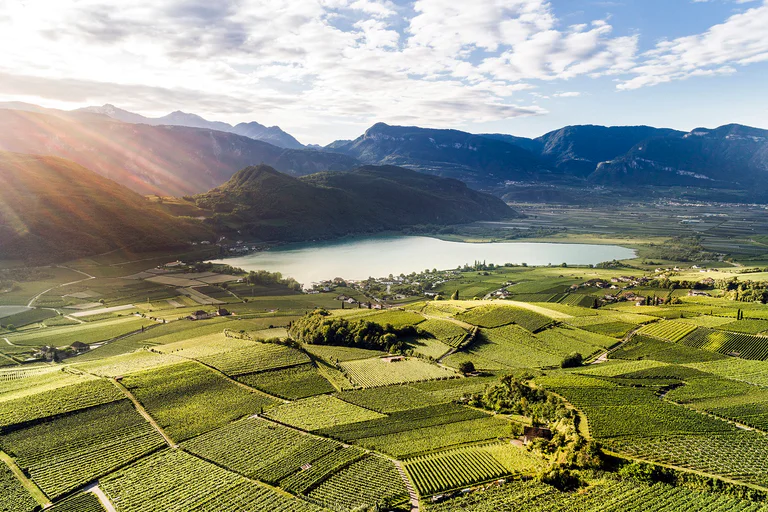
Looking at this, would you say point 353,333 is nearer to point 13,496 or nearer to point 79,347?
point 79,347

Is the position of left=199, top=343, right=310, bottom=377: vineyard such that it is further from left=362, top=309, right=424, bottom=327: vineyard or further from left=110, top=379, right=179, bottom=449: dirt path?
left=362, top=309, right=424, bottom=327: vineyard

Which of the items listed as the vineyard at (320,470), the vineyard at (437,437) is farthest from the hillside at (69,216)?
the vineyard at (437,437)

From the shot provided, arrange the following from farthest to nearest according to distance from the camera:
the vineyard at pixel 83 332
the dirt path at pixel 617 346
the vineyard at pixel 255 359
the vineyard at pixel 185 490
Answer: the vineyard at pixel 83 332, the dirt path at pixel 617 346, the vineyard at pixel 255 359, the vineyard at pixel 185 490

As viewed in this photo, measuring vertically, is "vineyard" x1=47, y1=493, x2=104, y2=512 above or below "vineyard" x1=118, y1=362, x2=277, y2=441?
below

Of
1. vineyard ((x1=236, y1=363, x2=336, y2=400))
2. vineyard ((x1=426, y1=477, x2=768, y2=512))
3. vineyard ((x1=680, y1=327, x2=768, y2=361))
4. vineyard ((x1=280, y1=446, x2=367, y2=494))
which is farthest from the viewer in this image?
vineyard ((x1=680, y1=327, x2=768, y2=361))

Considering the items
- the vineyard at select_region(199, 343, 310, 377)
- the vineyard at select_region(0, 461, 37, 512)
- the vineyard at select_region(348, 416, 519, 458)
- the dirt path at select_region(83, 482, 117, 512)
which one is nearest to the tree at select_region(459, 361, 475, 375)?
the vineyard at select_region(348, 416, 519, 458)

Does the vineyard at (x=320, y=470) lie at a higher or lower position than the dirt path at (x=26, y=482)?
lower

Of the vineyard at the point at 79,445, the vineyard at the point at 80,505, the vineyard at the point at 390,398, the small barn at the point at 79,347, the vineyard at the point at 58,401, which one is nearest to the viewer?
the vineyard at the point at 80,505

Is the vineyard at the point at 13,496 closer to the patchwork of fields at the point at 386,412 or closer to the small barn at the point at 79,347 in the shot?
the patchwork of fields at the point at 386,412
